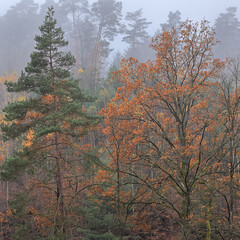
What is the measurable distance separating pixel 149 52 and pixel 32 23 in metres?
31.6

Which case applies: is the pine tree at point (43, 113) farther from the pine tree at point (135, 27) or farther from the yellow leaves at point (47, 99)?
the pine tree at point (135, 27)

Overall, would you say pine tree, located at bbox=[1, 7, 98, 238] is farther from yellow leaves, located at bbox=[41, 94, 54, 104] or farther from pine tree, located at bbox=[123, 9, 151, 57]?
pine tree, located at bbox=[123, 9, 151, 57]

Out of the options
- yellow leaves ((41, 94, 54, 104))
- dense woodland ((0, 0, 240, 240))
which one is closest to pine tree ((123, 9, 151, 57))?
dense woodland ((0, 0, 240, 240))

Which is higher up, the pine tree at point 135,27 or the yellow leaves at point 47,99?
the pine tree at point 135,27

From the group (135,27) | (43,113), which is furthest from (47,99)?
(135,27)

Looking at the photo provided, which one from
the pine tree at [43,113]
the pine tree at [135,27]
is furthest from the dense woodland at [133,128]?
the pine tree at [135,27]

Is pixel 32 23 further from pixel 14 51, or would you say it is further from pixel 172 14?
pixel 172 14

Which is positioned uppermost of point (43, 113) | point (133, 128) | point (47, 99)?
point (47, 99)

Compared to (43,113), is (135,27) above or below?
above

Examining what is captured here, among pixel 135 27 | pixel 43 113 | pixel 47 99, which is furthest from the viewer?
pixel 135 27

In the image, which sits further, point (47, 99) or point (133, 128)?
point (133, 128)

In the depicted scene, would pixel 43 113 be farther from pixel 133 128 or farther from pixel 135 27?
pixel 135 27

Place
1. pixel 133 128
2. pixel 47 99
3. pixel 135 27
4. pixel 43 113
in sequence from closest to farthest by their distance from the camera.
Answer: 1. pixel 43 113
2. pixel 47 99
3. pixel 133 128
4. pixel 135 27

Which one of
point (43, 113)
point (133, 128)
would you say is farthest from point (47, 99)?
point (133, 128)
